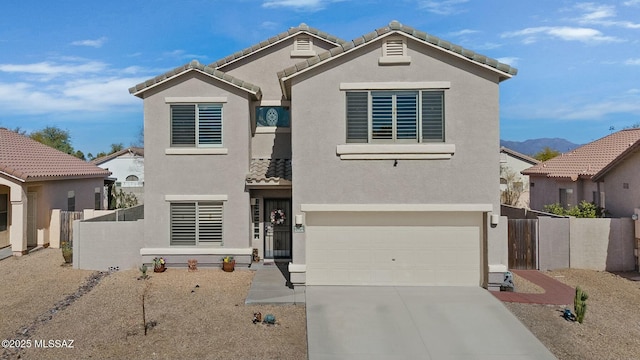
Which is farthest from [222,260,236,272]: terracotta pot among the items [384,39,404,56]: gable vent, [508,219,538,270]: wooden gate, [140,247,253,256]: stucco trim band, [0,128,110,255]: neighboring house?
[508,219,538,270]: wooden gate

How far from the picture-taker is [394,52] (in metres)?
12.2

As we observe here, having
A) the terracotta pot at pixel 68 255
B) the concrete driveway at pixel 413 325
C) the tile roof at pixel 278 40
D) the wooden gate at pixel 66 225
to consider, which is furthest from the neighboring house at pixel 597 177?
the wooden gate at pixel 66 225

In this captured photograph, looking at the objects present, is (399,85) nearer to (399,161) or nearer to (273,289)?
(399,161)

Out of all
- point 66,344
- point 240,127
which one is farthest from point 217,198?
point 66,344

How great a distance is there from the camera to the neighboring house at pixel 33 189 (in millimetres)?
16953

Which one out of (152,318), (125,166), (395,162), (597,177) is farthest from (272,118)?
(125,166)

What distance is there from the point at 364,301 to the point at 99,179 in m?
20.9

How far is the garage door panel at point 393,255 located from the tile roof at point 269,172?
283 centimetres

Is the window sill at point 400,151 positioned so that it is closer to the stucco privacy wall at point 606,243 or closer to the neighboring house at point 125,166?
the stucco privacy wall at point 606,243

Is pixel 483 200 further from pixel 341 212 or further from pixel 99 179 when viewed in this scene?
pixel 99 179

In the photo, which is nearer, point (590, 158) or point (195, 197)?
point (195, 197)

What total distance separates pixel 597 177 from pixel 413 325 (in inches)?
526

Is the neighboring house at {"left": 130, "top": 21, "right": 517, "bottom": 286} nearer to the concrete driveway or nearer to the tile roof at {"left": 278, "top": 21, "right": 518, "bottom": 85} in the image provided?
the tile roof at {"left": 278, "top": 21, "right": 518, "bottom": 85}

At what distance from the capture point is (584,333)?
915 centimetres
